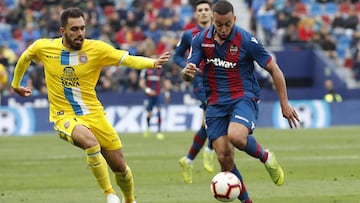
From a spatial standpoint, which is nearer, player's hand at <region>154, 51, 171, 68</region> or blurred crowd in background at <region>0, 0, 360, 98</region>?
player's hand at <region>154, 51, 171, 68</region>

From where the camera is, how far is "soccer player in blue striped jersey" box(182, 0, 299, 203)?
9.88 meters

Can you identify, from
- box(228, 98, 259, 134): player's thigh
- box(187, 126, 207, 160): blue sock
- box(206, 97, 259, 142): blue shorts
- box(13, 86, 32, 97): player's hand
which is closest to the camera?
box(228, 98, 259, 134): player's thigh

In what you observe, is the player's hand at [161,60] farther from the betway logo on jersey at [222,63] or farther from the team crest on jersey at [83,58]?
the team crest on jersey at [83,58]

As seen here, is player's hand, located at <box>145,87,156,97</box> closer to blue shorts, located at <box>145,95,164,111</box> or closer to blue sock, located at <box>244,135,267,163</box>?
blue shorts, located at <box>145,95,164,111</box>

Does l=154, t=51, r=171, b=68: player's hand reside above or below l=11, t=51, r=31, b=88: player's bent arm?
above

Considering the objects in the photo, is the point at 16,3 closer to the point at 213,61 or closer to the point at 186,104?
the point at 186,104

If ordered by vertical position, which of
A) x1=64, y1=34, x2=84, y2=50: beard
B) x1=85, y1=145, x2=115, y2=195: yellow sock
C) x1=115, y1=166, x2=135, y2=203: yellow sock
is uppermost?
x1=64, y1=34, x2=84, y2=50: beard

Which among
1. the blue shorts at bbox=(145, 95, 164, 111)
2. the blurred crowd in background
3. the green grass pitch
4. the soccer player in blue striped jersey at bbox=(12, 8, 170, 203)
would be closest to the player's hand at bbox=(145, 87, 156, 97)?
the blue shorts at bbox=(145, 95, 164, 111)

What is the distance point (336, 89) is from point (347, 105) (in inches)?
84.4

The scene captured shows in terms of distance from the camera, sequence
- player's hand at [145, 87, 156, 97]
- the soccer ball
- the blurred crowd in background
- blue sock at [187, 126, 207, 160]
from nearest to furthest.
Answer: the soccer ball
blue sock at [187, 126, 207, 160]
player's hand at [145, 87, 156, 97]
the blurred crowd in background

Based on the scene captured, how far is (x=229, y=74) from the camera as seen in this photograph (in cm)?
1020

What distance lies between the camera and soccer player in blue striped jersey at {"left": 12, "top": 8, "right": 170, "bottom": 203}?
10.1 m

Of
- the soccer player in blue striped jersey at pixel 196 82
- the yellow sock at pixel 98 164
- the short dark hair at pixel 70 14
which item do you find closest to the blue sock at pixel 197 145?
the soccer player in blue striped jersey at pixel 196 82

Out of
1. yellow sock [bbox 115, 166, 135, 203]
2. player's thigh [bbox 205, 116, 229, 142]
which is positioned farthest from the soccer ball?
yellow sock [bbox 115, 166, 135, 203]
